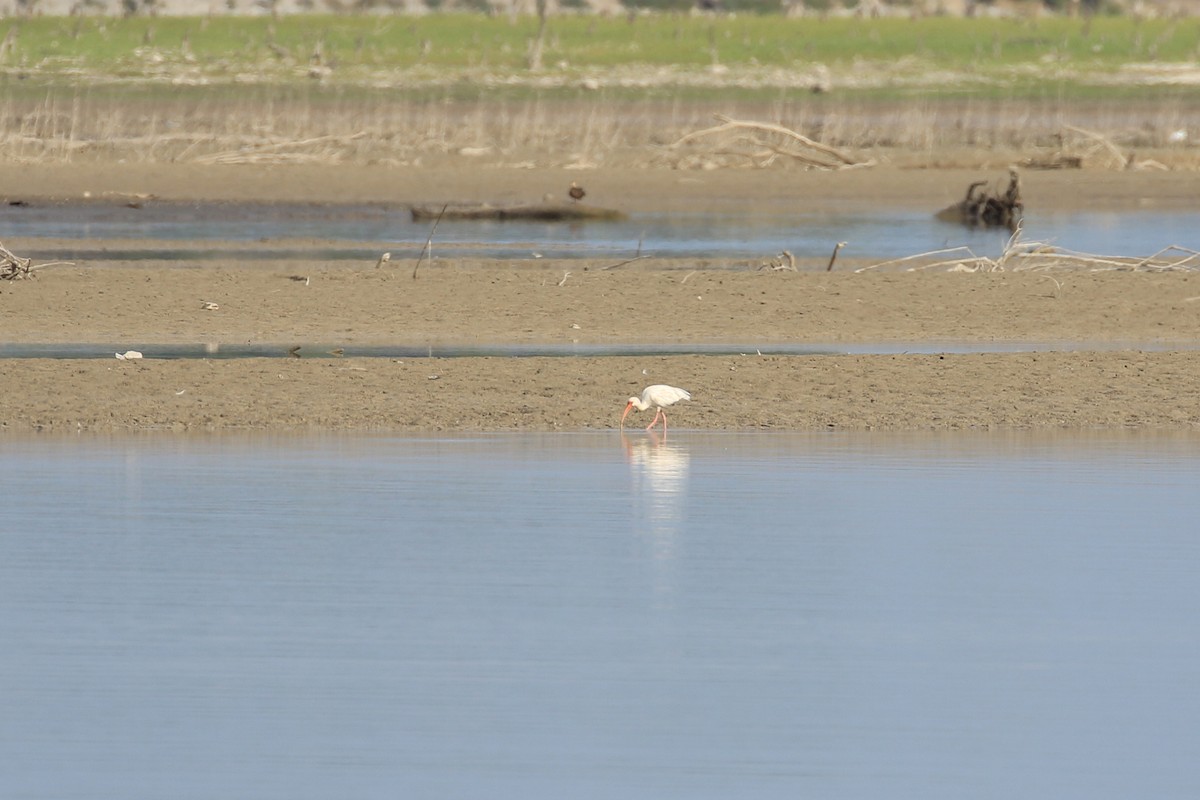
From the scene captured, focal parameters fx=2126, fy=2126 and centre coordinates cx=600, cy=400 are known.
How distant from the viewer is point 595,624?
671 cm

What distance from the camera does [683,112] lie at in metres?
47.4

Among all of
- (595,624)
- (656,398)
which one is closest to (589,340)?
(656,398)

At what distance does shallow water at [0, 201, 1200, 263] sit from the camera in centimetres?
2141

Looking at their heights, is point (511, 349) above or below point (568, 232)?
below

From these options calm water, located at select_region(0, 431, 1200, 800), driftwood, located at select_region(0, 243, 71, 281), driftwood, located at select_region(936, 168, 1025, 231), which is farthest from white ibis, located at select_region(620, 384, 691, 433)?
driftwood, located at select_region(936, 168, 1025, 231)

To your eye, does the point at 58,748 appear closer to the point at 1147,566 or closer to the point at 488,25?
the point at 1147,566

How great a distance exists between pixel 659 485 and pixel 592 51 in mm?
52237

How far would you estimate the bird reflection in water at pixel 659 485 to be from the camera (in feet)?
26.8

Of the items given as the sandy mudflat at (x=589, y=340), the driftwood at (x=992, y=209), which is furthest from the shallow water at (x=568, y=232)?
the sandy mudflat at (x=589, y=340)

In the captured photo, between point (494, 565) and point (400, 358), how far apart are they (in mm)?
5594

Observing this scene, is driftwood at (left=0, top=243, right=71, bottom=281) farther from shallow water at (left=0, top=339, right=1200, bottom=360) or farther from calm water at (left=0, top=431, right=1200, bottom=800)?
calm water at (left=0, top=431, right=1200, bottom=800)

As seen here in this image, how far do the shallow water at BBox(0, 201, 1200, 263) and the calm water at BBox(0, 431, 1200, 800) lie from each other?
10932 mm

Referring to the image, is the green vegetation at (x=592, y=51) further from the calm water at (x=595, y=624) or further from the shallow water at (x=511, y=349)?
the calm water at (x=595, y=624)

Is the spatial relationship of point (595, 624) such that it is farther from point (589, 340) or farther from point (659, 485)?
point (589, 340)
